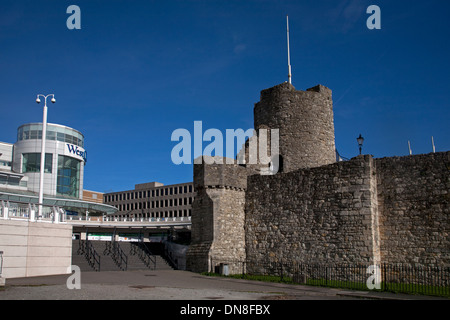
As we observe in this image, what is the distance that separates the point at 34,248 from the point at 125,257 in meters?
8.46

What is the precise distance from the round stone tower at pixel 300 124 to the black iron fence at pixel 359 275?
6366 mm

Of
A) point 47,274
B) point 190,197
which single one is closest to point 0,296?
point 47,274

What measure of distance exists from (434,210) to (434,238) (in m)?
1.20

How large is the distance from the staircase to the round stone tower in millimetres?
9531

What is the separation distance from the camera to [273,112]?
2720 cm

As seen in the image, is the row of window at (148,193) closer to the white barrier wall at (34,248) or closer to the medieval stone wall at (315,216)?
the medieval stone wall at (315,216)

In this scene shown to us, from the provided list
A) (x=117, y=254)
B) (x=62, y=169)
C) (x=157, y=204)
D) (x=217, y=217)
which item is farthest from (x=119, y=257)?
(x=157, y=204)

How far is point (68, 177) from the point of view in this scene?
6097 centimetres

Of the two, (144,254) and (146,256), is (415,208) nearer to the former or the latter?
(146,256)

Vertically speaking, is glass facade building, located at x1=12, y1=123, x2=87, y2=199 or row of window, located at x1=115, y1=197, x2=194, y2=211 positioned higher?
glass facade building, located at x1=12, y1=123, x2=87, y2=199

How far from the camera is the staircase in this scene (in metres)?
25.4

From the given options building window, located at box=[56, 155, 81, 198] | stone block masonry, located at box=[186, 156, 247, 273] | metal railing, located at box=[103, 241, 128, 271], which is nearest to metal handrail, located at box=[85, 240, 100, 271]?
metal railing, located at box=[103, 241, 128, 271]

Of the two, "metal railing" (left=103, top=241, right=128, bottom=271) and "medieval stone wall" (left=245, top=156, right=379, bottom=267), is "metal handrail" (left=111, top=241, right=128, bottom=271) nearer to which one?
"metal railing" (left=103, top=241, right=128, bottom=271)

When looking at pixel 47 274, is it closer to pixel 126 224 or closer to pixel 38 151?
pixel 126 224
